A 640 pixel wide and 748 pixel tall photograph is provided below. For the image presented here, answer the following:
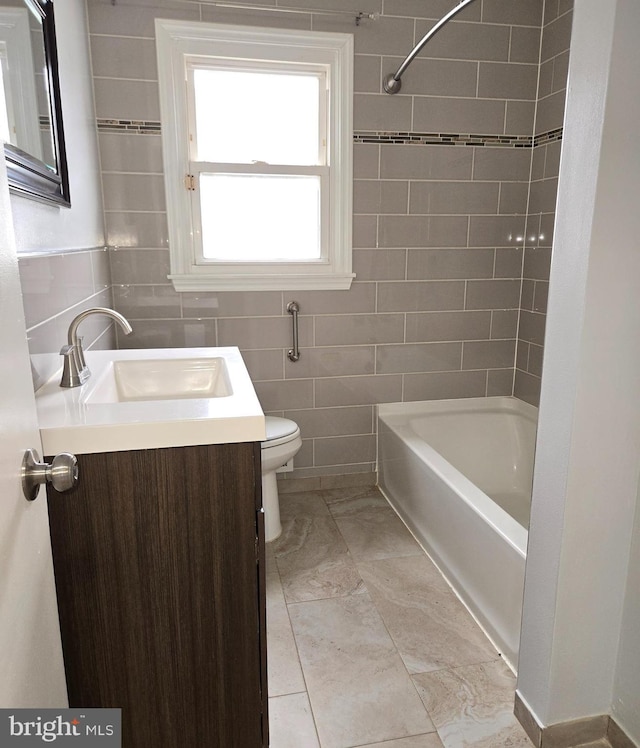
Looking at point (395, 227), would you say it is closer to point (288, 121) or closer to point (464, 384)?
point (288, 121)

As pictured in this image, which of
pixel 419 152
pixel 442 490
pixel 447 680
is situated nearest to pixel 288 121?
pixel 419 152

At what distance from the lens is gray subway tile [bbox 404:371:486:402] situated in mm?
3070

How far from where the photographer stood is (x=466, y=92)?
277 centimetres

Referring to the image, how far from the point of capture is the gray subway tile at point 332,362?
290 cm

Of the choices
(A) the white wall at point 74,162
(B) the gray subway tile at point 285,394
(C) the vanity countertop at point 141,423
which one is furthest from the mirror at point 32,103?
(B) the gray subway tile at point 285,394

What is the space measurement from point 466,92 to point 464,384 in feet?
4.93

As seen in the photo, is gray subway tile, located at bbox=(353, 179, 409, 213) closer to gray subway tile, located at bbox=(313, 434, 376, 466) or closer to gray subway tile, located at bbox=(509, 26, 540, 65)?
gray subway tile, located at bbox=(509, 26, 540, 65)

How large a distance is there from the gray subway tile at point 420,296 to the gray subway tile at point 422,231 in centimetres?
20

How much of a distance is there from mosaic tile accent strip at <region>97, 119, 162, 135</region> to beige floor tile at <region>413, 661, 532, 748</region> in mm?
2447

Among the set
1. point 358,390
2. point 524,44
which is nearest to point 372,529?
point 358,390

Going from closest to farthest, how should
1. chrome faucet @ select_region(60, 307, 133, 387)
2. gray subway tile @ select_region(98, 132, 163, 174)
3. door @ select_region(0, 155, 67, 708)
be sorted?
door @ select_region(0, 155, 67, 708) < chrome faucet @ select_region(60, 307, 133, 387) < gray subway tile @ select_region(98, 132, 163, 174)

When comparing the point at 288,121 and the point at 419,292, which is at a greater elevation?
the point at 288,121

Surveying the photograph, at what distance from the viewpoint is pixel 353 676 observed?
5.73ft

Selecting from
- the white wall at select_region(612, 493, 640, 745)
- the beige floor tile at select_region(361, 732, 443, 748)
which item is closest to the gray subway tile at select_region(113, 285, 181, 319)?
the beige floor tile at select_region(361, 732, 443, 748)
